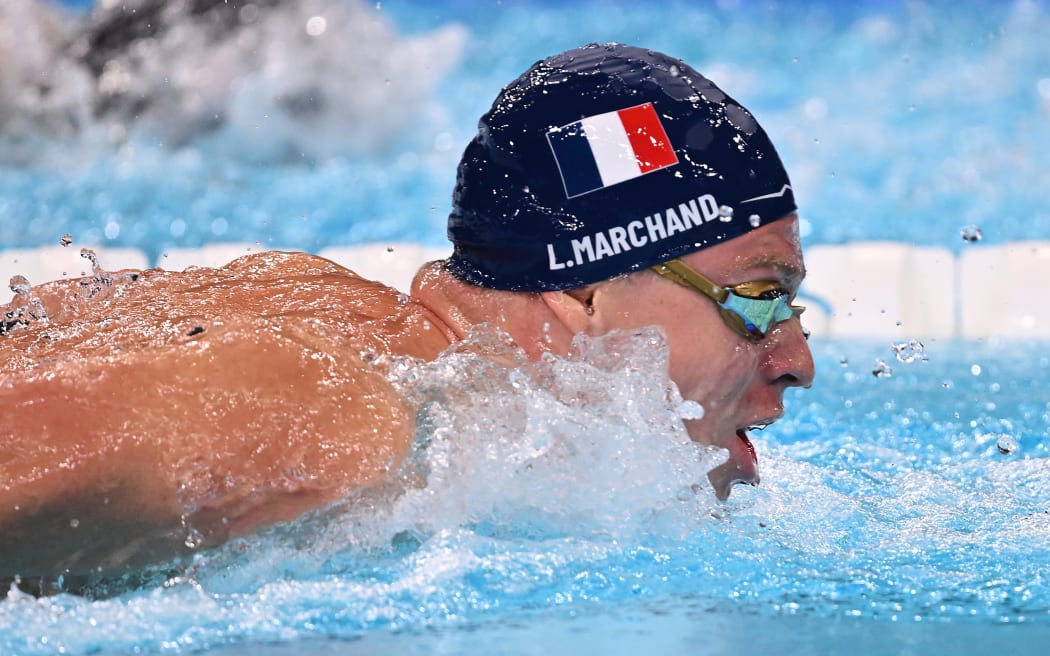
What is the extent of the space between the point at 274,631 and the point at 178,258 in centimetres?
530

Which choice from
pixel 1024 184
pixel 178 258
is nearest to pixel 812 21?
pixel 1024 184

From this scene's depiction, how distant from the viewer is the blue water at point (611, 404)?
1.41 meters

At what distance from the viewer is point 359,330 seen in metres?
1.72

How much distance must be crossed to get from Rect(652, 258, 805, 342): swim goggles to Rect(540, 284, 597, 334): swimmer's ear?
0.12 metres

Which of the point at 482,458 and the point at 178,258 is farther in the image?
the point at 178,258

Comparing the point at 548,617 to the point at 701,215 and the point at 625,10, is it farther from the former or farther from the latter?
the point at 625,10

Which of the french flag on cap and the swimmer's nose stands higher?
the french flag on cap

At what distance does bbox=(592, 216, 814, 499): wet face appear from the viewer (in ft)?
6.23

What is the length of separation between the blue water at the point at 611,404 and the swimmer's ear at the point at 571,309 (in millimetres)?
73

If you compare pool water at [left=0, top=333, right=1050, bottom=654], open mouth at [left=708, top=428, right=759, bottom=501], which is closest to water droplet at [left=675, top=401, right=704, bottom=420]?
pool water at [left=0, top=333, right=1050, bottom=654]

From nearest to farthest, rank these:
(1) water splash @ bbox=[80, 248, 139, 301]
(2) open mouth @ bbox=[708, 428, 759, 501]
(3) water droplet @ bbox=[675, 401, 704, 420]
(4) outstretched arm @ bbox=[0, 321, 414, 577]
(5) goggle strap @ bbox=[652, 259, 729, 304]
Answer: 1. (4) outstretched arm @ bbox=[0, 321, 414, 577]
2. (3) water droplet @ bbox=[675, 401, 704, 420]
3. (5) goggle strap @ bbox=[652, 259, 729, 304]
4. (2) open mouth @ bbox=[708, 428, 759, 501]
5. (1) water splash @ bbox=[80, 248, 139, 301]

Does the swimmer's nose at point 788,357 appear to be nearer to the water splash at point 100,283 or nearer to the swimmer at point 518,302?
the swimmer at point 518,302

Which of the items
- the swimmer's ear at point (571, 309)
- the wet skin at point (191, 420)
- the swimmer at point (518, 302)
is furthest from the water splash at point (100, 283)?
the swimmer's ear at point (571, 309)

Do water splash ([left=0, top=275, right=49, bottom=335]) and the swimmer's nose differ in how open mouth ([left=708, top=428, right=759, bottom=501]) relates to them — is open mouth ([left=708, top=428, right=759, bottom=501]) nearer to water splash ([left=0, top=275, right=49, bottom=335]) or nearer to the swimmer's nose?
the swimmer's nose
